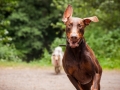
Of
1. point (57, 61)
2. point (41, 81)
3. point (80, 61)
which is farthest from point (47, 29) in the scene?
point (80, 61)

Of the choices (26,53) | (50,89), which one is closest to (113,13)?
(50,89)

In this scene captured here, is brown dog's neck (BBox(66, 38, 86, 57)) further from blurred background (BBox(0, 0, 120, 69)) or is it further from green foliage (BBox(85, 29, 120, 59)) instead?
green foliage (BBox(85, 29, 120, 59))

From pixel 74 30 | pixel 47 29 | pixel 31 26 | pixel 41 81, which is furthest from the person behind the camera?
pixel 47 29

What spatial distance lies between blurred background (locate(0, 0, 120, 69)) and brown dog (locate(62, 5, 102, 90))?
11.6m

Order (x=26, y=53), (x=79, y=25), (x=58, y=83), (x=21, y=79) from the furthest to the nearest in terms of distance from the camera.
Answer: (x=26, y=53) → (x=21, y=79) → (x=58, y=83) → (x=79, y=25)

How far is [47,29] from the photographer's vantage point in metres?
38.8

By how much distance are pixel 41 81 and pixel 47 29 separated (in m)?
25.7

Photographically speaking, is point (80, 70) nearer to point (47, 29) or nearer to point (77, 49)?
point (77, 49)

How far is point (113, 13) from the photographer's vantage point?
870 inches

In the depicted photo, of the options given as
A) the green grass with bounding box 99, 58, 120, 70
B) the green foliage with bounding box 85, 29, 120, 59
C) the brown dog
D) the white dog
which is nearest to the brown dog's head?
the brown dog

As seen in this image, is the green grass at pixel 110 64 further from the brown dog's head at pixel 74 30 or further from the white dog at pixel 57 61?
the brown dog's head at pixel 74 30

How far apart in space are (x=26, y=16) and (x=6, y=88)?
25658 millimetres

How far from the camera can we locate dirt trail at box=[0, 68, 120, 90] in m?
11.5

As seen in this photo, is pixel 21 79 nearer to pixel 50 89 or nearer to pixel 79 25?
pixel 50 89
